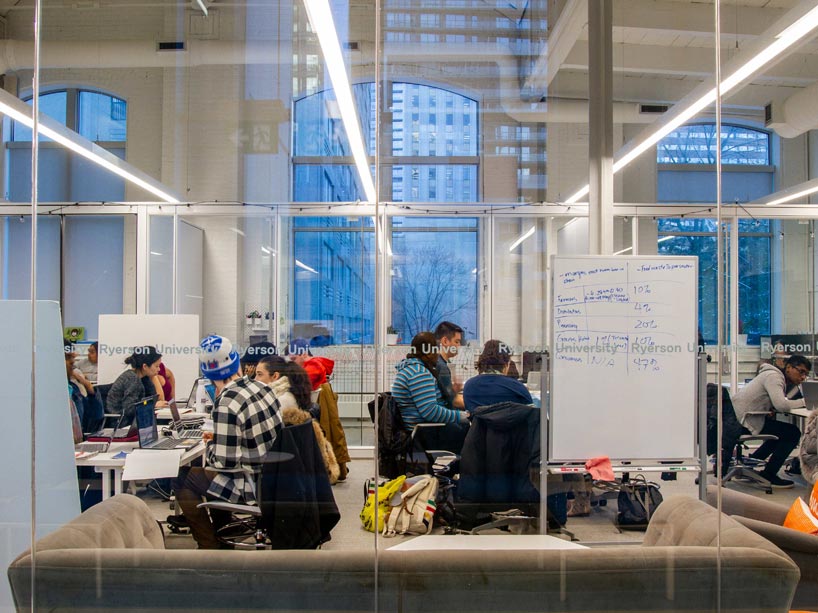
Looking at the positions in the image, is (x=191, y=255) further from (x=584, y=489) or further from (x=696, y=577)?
(x=696, y=577)

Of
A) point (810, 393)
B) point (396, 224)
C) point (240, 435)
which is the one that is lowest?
point (240, 435)

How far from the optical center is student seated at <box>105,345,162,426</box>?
10.00ft

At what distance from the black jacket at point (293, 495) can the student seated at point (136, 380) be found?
0.85m

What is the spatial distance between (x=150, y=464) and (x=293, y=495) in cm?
85

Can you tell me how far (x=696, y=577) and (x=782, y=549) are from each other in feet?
1.12

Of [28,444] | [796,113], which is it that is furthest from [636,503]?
[28,444]

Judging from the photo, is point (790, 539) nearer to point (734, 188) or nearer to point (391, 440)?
point (734, 188)

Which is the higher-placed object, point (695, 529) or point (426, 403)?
point (426, 403)

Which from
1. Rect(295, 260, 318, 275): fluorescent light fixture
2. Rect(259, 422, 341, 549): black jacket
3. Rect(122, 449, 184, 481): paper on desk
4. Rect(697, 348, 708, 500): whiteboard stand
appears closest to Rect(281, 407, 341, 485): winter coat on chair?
Rect(259, 422, 341, 549): black jacket

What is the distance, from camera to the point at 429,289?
3.76m

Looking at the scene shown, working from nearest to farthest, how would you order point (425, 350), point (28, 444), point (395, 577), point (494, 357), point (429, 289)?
1. point (395, 577)
2. point (28, 444)
3. point (494, 357)
4. point (425, 350)
5. point (429, 289)

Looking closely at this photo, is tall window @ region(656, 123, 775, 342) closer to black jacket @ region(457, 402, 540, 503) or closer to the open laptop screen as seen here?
black jacket @ region(457, 402, 540, 503)

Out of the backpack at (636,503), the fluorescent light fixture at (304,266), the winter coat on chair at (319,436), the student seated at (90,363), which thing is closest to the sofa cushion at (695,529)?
the backpack at (636,503)

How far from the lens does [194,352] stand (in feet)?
10.2
